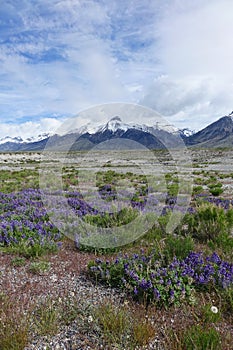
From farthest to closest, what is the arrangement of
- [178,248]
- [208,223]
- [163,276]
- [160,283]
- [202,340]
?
[208,223]
[178,248]
[163,276]
[160,283]
[202,340]

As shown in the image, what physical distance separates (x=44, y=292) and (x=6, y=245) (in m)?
2.55

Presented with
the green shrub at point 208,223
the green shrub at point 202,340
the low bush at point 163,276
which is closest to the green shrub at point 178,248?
the low bush at point 163,276

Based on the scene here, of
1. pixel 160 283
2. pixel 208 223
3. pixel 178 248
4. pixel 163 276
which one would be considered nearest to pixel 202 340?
pixel 160 283

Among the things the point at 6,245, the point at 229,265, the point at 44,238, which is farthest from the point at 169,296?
the point at 6,245

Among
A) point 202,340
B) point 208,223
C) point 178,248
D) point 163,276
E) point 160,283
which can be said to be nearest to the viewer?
point 202,340

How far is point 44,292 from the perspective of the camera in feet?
14.6

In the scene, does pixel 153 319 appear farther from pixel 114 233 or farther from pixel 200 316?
pixel 114 233

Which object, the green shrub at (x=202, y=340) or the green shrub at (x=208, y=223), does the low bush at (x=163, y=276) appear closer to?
the green shrub at (x=202, y=340)

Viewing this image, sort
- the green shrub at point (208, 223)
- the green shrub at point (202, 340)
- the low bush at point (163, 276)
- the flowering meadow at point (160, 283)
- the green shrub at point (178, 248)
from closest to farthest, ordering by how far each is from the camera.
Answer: the green shrub at point (202, 340) → the flowering meadow at point (160, 283) → the low bush at point (163, 276) → the green shrub at point (178, 248) → the green shrub at point (208, 223)

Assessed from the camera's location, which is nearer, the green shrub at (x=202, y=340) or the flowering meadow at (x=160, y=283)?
the green shrub at (x=202, y=340)

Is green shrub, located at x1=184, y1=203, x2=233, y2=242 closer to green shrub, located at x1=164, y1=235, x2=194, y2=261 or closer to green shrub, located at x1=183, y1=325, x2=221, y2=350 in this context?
green shrub, located at x1=164, y1=235, x2=194, y2=261

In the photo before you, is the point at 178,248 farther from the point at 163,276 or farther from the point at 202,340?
the point at 202,340

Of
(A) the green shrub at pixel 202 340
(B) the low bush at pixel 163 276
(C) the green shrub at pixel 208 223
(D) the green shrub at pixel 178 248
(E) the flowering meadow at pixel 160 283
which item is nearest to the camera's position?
(A) the green shrub at pixel 202 340

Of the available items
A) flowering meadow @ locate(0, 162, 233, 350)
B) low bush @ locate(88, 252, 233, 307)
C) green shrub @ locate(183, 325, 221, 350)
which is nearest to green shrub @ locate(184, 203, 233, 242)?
flowering meadow @ locate(0, 162, 233, 350)
